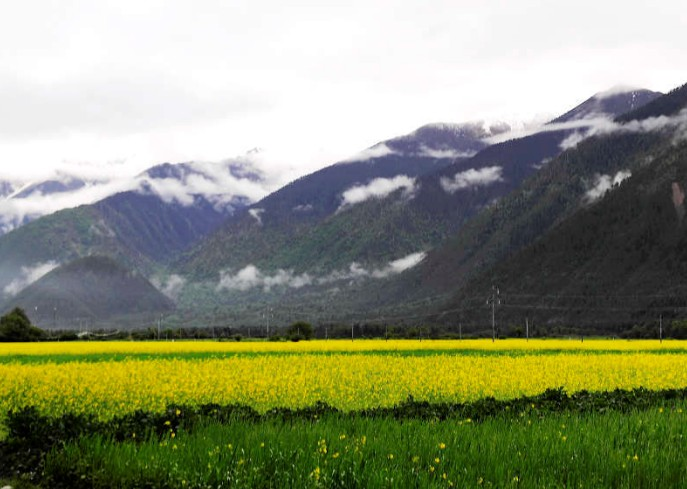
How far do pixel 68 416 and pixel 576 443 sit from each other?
10783 millimetres

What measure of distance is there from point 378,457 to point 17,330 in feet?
371

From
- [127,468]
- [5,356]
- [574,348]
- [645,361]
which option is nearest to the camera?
[127,468]

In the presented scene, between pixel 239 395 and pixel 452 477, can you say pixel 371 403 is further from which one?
pixel 452 477

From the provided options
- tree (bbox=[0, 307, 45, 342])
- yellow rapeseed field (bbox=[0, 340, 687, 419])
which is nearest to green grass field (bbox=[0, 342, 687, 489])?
yellow rapeseed field (bbox=[0, 340, 687, 419])

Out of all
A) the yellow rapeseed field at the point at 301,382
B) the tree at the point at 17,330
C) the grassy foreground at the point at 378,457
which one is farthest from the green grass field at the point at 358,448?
the tree at the point at 17,330

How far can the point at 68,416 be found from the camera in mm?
16406

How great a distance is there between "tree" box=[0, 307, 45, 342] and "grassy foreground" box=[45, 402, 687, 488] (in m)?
107

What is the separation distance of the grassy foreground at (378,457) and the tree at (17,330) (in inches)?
4206

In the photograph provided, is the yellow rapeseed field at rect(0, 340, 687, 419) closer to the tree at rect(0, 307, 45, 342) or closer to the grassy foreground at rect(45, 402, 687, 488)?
the grassy foreground at rect(45, 402, 687, 488)

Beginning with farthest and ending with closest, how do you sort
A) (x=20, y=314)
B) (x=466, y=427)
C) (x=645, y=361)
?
(x=20, y=314)
(x=645, y=361)
(x=466, y=427)

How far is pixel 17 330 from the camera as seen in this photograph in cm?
11362

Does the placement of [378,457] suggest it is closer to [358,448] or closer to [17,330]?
[358,448]

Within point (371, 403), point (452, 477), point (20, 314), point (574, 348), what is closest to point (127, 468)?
point (452, 477)

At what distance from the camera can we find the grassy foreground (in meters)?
11.7
